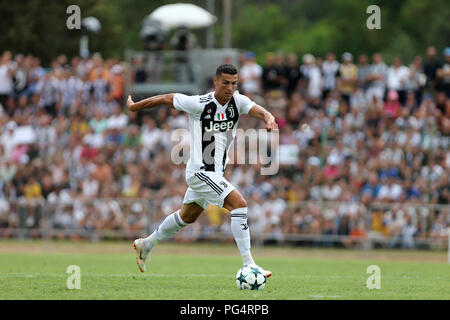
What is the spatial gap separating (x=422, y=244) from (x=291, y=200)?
156 inches

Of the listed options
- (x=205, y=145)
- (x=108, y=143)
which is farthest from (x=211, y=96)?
(x=108, y=143)

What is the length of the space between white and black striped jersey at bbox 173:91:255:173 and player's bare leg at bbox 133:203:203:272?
2.36 feet

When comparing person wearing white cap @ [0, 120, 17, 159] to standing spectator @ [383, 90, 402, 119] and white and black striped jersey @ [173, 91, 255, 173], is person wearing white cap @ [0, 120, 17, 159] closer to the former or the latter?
standing spectator @ [383, 90, 402, 119]

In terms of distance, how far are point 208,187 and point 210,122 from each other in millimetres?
856

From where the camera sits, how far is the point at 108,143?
27016 mm

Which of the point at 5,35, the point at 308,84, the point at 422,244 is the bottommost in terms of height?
the point at 422,244

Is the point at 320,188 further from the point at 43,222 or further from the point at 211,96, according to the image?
the point at 211,96

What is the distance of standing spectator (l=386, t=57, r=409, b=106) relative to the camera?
24.9 metres

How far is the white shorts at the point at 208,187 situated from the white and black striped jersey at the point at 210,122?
0.31 feet

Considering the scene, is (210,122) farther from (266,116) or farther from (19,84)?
(19,84)

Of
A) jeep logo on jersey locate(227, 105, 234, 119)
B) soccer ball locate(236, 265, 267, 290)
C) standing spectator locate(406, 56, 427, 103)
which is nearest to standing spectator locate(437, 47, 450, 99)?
standing spectator locate(406, 56, 427, 103)

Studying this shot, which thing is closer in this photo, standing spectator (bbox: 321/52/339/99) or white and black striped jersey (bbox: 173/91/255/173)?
white and black striped jersey (bbox: 173/91/255/173)

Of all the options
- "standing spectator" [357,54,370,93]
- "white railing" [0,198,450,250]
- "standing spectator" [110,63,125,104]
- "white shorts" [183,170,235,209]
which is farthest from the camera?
"standing spectator" [110,63,125,104]

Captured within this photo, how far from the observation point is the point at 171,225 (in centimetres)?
1190
